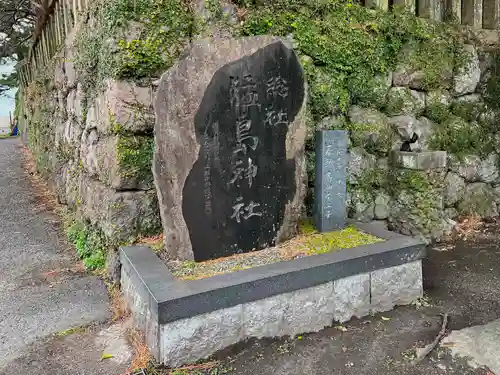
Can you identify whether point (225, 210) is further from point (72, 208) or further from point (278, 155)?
point (72, 208)

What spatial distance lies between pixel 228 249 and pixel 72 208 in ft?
9.18

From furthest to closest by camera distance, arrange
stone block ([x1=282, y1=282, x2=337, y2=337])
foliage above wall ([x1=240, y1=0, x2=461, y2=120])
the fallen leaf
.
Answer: foliage above wall ([x1=240, y1=0, x2=461, y2=120])
stone block ([x1=282, y1=282, x2=337, y2=337])
the fallen leaf

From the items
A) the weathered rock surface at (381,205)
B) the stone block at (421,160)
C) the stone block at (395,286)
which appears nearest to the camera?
the stone block at (395,286)

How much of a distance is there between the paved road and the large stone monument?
2.87 feet

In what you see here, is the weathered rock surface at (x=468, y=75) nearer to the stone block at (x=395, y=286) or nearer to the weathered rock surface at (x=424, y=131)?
the weathered rock surface at (x=424, y=131)

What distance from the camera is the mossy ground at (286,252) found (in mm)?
2766

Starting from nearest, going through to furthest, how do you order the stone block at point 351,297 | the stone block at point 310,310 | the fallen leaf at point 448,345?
the fallen leaf at point 448,345 → the stone block at point 310,310 → the stone block at point 351,297

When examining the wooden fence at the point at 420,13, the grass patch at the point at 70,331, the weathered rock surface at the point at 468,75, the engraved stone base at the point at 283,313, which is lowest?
the grass patch at the point at 70,331

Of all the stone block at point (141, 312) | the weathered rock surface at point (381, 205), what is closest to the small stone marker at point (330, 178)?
the weathered rock surface at point (381, 205)

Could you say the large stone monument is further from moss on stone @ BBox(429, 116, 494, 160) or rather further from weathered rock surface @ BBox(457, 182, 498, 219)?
weathered rock surface @ BBox(457, 182, 498, 219)

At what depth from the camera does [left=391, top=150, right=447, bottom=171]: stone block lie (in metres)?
4.40

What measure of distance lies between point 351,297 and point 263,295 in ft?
2.41

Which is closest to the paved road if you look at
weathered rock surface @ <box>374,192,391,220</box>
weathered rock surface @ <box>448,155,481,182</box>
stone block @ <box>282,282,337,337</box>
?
stone block @ <box>282,282,337,337</box>

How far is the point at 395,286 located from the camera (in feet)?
10.3
